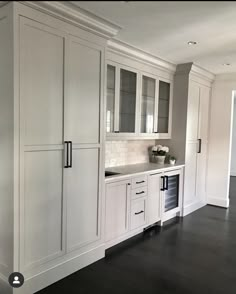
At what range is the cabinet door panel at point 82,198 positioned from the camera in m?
2.62

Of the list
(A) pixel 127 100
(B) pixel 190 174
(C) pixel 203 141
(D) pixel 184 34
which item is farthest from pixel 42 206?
(C) pixel 203 141

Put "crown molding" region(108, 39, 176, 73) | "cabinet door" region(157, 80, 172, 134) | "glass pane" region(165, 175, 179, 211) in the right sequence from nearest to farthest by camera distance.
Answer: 1. "crown molding" region(108, 39, 176, 73)
2. "glass pane" region(165, 175, 179, 211)
3. "cabinet door" region(157, 80, 172, 134)

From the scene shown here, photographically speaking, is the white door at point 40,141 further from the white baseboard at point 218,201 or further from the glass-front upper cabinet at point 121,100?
the white baseboard at point 218,201

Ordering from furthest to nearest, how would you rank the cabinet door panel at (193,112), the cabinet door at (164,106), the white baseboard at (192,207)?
the white baseboard at (192,207)
the cabinet door panel at (193,112)
the cabinet door at (164,106)

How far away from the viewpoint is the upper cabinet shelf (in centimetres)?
351

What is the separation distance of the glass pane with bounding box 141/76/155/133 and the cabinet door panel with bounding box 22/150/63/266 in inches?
76.6

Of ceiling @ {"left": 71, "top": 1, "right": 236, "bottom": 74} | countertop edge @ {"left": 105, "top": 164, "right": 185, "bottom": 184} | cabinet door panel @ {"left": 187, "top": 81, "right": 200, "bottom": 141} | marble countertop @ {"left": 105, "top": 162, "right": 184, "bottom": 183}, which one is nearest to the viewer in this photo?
ceiling @ {"left": 71, "top": 1, "right": 236, "bottom": 74}

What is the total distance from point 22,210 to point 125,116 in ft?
6.66

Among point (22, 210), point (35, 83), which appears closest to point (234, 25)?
point (35, 83)

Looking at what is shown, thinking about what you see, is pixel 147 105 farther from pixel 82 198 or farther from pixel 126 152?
A: pixel 82 198

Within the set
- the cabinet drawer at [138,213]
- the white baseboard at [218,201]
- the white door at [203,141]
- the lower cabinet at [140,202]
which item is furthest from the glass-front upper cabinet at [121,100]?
the white baseboard at [218,201]

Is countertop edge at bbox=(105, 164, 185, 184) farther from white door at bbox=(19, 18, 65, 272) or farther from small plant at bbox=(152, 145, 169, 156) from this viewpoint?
white door at bbox=(19, 18, 65, 272)

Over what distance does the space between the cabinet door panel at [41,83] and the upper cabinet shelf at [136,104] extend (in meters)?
1.09

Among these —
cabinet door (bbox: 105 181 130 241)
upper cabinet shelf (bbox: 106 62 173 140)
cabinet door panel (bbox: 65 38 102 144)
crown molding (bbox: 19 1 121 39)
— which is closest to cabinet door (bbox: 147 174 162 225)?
cabinet door (bbox: 105 181 130 241)
